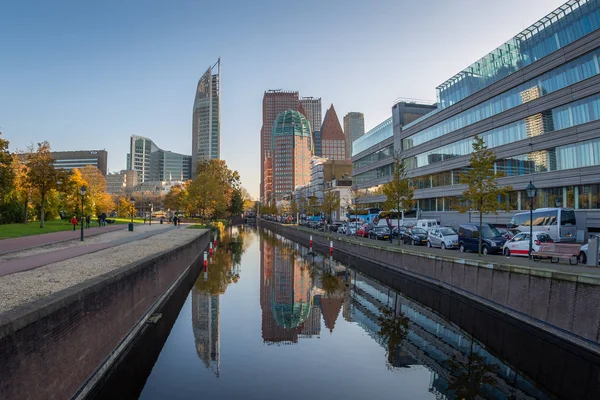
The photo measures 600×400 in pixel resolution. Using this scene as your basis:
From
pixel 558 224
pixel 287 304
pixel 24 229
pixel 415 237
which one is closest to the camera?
pixel 287 304

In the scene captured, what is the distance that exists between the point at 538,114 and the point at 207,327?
40244mm

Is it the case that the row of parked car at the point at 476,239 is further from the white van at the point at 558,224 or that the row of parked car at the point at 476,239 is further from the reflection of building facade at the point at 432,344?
the reflection of building facade at the point at 432,344

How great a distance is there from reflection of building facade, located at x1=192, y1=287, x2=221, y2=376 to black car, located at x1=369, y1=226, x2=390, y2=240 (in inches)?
1024

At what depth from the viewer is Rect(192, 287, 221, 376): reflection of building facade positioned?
1388 centimetres

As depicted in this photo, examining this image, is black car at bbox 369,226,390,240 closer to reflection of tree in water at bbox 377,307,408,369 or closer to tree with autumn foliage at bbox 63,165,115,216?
reflection of tree in water at bbox 377,307,408,369

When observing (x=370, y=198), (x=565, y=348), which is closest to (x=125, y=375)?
(x=565, y=348)

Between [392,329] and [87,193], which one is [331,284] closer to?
[392,329]

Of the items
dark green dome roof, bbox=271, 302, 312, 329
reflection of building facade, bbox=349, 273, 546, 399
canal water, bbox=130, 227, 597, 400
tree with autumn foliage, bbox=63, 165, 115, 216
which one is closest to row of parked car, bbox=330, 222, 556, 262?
canal water, bbox=130, 227, 597, 400

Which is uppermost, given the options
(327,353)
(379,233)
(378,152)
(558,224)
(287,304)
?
(378,152)

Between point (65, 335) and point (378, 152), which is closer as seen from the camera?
point (65, 335)

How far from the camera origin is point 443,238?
106 ft

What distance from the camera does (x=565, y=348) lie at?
42.1 feet

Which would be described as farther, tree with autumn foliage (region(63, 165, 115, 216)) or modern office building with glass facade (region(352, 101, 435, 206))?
modern office building with glass facade (region(352, 101, 435, 206))

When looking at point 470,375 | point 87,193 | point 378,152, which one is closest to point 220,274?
point 470,375
